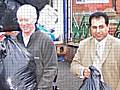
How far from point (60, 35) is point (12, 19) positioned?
3.06 meters

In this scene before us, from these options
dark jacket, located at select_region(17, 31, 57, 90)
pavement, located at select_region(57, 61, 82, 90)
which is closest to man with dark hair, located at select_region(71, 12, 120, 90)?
dark jacket, located at select_region(17, 31, 57, 90)

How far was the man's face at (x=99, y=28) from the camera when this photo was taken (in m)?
2.44

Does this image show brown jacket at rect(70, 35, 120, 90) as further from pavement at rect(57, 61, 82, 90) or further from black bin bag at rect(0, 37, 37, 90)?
pavement at rect(57, 61, 82, 90)

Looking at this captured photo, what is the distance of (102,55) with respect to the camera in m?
2.52

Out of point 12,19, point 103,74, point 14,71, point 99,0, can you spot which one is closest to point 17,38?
point 14,71

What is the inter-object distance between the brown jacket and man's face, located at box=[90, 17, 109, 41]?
0.23 feet

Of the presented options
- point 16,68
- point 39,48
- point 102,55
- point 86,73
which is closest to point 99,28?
point 102,55


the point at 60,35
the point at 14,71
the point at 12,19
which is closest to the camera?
the point at 14,71

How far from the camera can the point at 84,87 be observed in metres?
2.48

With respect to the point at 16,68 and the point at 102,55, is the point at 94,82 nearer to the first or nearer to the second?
the point at 102,55

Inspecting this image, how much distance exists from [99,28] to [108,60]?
0.22m

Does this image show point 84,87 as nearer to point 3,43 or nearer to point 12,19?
point 3,43

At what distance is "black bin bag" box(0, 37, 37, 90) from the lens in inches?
94.0

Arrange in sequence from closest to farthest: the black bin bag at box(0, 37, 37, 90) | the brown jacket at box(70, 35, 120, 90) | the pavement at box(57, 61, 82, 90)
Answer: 1. the black bin bag at box(0, 37, 37, 90)
2. the brown jacket at box(70, 35, 120, 90)
3. the pavement at box(57, 61, 82, 90)
